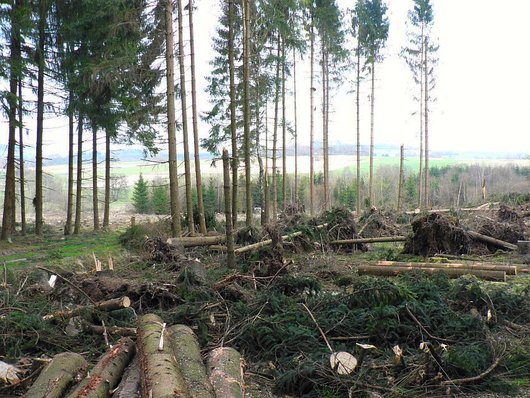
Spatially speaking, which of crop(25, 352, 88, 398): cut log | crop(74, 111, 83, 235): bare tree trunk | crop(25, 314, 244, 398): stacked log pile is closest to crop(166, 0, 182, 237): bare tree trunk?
crop(25, 314, 244, 398): stacked log pile

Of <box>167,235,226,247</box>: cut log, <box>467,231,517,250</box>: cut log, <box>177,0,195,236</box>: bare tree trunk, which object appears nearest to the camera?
<box>467,231,517,250</box>: cut log

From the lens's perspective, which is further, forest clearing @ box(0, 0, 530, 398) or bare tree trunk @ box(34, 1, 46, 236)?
bare tree trunk @ box(34, 1, 46, 236)

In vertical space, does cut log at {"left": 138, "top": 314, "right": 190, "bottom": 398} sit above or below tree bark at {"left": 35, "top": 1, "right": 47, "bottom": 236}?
below

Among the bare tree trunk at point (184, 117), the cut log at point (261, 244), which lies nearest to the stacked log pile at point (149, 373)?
the cut log at point (261, 244)

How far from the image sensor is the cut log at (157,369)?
4.06 m

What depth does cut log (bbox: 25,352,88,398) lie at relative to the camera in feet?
15.1

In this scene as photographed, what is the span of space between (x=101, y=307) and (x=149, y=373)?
3.40 meters

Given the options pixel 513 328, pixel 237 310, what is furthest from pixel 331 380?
pixel 513 328

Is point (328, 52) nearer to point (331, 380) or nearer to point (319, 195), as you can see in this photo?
point (319, 195)

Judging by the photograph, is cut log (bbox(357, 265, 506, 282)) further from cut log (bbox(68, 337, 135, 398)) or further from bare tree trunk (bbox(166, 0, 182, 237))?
bare tree trunk (bbox(166, 0, 182, 237))

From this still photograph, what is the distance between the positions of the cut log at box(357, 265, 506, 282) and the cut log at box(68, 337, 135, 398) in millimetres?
6342

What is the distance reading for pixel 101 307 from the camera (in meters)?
7.51

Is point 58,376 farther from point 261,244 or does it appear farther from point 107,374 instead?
point 261,244

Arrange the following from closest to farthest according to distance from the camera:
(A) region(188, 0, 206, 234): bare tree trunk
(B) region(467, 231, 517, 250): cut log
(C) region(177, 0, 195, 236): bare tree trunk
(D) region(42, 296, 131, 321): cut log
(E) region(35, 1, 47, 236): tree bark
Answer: (D) region(42, 296, 131, 321): cut log < (B) region(467, 231, 517, 250): cut log < (C) region(177, 0, 195, 236): bare tree trunk < (A) region(188, 0, 206, 234): bare tree trunk < (E) region(35, 1, 47, 236): tree bark
